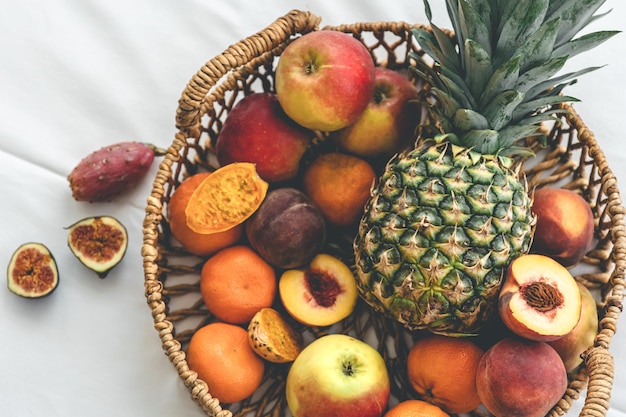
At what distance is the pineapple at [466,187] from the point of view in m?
0.96

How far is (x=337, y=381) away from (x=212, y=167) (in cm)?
55

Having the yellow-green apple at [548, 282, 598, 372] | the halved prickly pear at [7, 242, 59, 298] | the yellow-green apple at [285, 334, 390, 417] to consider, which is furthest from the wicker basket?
the halved prickly pear at [7, 242, 59, 298]

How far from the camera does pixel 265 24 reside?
144 cm

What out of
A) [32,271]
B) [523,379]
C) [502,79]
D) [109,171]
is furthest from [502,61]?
[32,271]

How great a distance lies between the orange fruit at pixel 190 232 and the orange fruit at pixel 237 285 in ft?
0.10

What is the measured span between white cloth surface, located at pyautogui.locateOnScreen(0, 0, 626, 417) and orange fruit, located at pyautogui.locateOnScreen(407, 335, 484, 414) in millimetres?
294

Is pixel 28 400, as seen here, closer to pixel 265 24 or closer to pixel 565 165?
pixel 265 24

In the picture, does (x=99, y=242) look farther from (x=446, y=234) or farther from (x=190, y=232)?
(x=446, y=234)

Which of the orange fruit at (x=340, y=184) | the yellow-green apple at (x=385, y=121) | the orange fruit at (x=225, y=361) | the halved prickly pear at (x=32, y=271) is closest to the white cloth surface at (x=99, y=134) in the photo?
the halved prickly pear at (x=32, y=271)

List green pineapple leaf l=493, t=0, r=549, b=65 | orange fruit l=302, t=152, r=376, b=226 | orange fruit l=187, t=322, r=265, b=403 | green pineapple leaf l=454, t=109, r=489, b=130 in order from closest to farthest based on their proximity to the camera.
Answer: green pineapple leaf l=493, t=0, r=549, b=65 → green pineapple leaf l=454, t=109, r=489, b=130 → orange fruit l=187, t=322, r=265, b=403 → orange fruit l=302, t=152, r=376, b=226

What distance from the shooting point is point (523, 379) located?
976mm

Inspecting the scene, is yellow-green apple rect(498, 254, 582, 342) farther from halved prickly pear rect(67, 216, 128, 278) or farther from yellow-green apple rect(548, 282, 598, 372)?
halved prickly pear rect(67, 216, 128, 278)

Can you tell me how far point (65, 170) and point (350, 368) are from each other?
0.77 metres

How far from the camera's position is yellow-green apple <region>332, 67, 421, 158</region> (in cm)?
119
